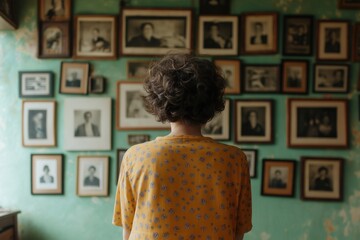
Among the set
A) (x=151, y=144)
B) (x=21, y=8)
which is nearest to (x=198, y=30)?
(x=21, y=8)

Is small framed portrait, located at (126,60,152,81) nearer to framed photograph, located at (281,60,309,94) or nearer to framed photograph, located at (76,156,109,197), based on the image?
framed photograph, located at (76,156,109,197)

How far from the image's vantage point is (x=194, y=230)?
3.04 feet

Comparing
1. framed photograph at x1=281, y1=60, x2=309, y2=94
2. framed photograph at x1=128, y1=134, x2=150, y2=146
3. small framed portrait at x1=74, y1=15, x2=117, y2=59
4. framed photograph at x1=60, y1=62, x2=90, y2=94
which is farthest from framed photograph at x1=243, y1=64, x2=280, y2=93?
framed photograph at x1=60, y1=62, x2=90, y2=94

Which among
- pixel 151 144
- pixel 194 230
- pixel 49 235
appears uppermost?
pixel 151 144

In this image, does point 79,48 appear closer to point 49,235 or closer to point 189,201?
point 49,235

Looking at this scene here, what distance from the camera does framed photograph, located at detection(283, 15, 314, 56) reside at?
2.43 m

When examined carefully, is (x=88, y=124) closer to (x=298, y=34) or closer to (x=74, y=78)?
(x=74, y=78)

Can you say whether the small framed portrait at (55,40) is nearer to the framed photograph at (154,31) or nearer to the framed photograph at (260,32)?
the framed photograph at (154,31)

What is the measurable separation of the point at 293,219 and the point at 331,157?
50cm

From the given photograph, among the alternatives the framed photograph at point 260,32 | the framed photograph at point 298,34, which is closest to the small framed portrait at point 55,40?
the framed photograph at point 260,32

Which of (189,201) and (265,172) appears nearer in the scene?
(189,201)

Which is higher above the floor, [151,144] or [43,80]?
[43,80]

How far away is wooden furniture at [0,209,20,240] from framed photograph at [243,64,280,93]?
175cm

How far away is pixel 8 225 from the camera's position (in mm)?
2195
